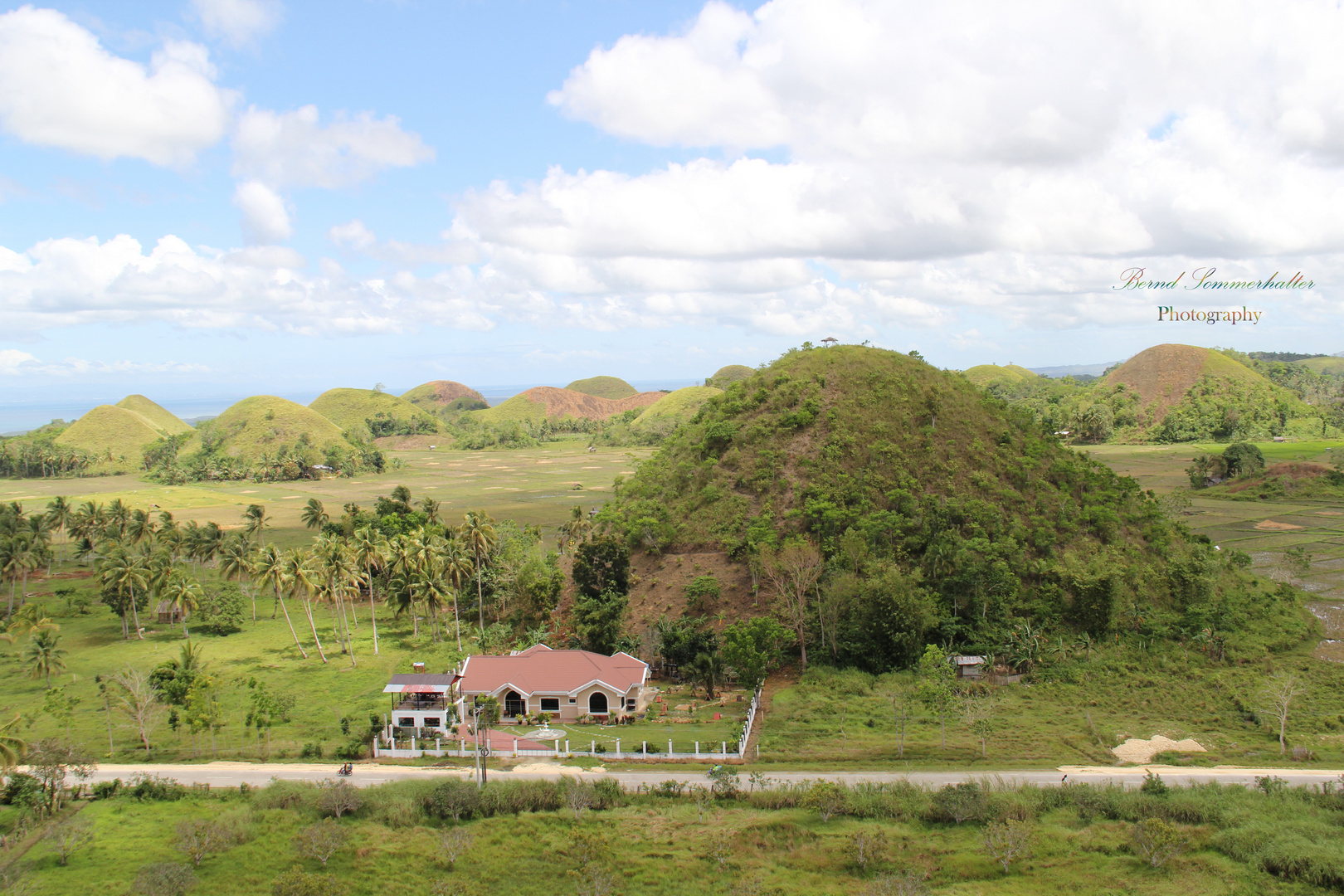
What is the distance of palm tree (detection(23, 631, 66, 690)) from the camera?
47906 millimetres

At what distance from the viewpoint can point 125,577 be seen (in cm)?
5909

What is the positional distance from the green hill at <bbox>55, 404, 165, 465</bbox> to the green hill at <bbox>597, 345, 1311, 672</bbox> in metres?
158

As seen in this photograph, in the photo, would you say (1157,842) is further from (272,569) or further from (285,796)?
(272,569)

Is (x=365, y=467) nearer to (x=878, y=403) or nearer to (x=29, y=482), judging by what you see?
(x=29, y=482)

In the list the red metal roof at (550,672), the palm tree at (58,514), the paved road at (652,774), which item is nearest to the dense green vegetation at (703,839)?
the paved road at (652,774)

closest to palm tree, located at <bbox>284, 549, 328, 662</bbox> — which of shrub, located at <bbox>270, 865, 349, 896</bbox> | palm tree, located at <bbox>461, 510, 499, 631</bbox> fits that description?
palm tree, located at <bbox>461, 510, 499, 631</bbox>

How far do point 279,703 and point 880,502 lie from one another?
39.8m

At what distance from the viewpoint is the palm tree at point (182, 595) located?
193ft

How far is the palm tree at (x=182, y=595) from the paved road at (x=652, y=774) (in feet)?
75.6

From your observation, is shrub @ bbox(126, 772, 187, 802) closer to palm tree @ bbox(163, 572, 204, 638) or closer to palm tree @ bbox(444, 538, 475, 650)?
palm tree @ bbox(444, 538, 475, 650)

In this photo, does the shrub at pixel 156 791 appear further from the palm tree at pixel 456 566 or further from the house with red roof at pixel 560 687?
the palm tree at pixel 456 566

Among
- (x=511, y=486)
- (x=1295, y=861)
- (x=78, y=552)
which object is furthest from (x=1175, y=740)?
(x=511, y=486)

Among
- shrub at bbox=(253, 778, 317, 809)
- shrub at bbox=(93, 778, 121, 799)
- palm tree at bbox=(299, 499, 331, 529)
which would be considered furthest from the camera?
palm tree at bbox=(299, 499, 331, 529)

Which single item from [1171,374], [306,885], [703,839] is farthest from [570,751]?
[1171,374]
